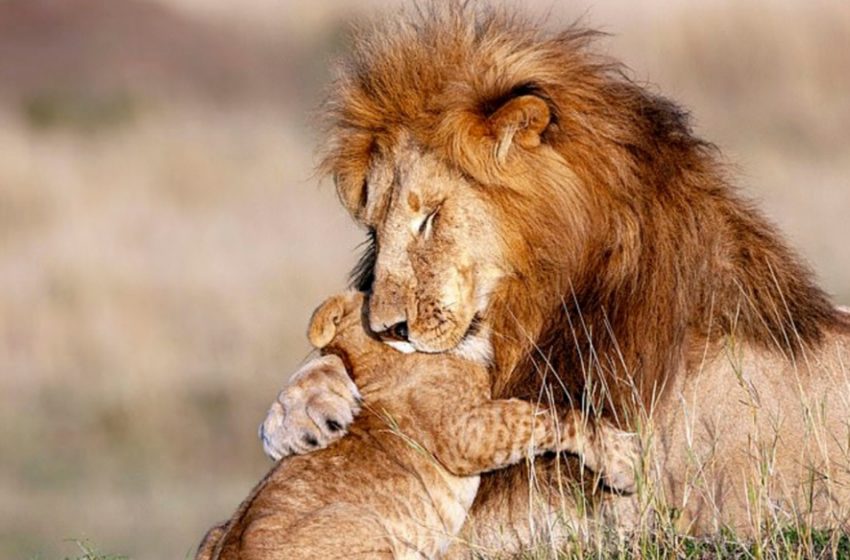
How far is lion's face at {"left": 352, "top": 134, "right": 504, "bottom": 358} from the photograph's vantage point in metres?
5.93

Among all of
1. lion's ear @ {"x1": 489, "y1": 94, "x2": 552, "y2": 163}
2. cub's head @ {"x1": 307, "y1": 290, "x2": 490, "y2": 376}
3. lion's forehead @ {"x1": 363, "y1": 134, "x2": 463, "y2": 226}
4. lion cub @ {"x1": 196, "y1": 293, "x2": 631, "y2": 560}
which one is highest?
lion's ear @ {"x1": 489, "y1": 94, "x2": 552, "y2": 163}

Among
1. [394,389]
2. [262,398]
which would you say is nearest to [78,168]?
[262,398]

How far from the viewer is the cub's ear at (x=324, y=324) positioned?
6.14 meters

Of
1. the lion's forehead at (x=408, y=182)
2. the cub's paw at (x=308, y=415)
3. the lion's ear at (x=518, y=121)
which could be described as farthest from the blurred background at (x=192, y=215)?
the cub's paw at (x=308, y=415)

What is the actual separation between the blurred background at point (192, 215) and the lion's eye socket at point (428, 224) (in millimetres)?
815

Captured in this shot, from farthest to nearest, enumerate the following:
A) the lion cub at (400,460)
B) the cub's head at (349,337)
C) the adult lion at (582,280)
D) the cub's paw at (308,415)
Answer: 1. the cub's head at (349,337)
2. the adult lion at (582,280)
3. the cub's paw at (308,415)
4. the lion cub at (400,460)

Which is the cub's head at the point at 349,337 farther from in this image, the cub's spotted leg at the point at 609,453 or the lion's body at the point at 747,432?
the lion's body at the point at 747,432

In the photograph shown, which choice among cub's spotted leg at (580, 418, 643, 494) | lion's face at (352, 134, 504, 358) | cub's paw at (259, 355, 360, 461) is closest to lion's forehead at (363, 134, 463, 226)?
lion's face at (352, 134, 504, 358)

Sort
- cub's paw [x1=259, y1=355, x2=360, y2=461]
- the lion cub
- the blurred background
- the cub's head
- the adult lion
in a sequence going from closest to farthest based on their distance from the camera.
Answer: the lion cub → cub's paw [x1=259, y1=355, x2=360, y2=461] → the adult lion → the cub's head → the blurred background

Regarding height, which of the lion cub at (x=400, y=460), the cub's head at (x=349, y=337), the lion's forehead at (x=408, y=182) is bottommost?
the lion cub at (x=400, y=460)

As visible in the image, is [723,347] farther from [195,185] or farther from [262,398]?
[195,185]

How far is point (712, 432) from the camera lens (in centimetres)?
617

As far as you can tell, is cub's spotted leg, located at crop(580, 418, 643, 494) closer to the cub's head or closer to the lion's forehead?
the cub's head

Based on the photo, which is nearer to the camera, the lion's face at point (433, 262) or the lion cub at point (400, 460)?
the lion cub at point (400, 460)
